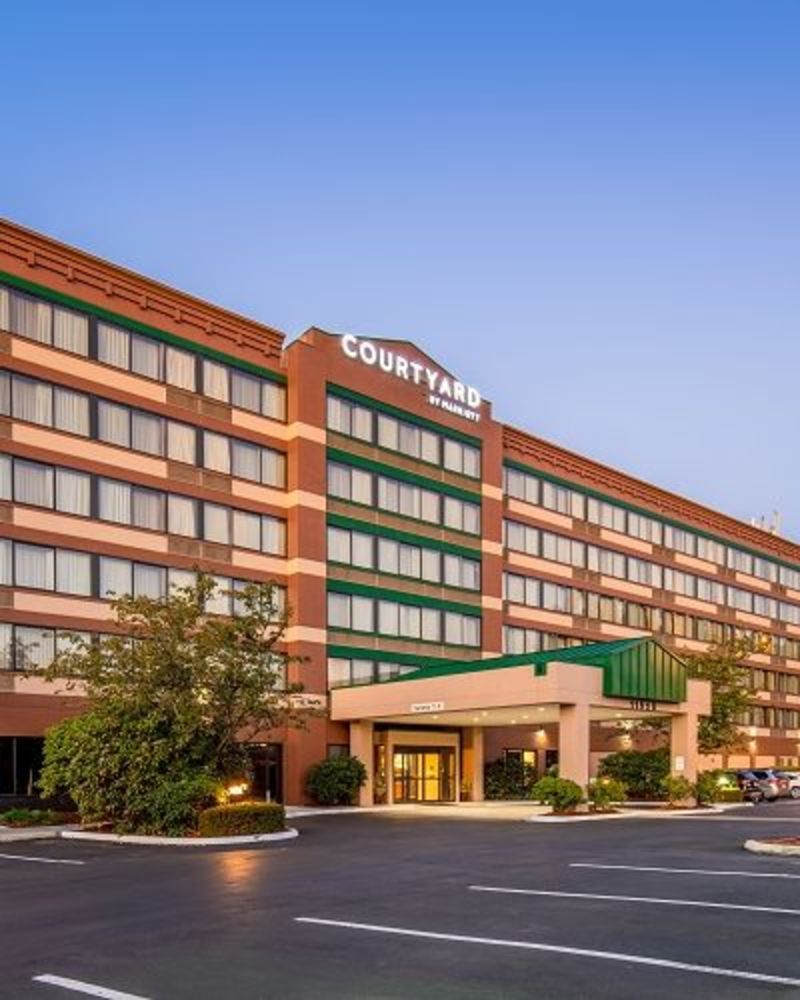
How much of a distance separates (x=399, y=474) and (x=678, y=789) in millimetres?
19308

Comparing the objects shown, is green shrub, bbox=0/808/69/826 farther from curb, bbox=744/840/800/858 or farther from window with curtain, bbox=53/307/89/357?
curb, bbox=744/840/800/858

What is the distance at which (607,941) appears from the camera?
1278cm

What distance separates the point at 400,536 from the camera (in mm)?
54344

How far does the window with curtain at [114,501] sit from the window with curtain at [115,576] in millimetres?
1505

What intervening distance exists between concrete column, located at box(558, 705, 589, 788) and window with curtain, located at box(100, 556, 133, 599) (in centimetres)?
1644

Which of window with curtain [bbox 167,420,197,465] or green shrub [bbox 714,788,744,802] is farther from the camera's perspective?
green shrub [bbox 714,788,744,802]

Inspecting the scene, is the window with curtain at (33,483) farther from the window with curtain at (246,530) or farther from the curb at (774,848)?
the curb at (774,848)

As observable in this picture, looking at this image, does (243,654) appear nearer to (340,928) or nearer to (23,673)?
(23,673)

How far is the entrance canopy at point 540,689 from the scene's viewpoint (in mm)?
41344

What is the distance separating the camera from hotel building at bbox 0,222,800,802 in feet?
131

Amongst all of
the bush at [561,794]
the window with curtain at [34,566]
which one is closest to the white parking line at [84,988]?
the bush at [561,794]

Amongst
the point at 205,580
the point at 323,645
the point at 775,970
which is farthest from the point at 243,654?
the point at 775,970

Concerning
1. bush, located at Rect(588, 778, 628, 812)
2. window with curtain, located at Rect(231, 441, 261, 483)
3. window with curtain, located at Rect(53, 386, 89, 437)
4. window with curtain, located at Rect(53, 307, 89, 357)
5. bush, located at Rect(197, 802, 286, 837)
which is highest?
window with curtain, located at Rect(53, 307, 89, 357)

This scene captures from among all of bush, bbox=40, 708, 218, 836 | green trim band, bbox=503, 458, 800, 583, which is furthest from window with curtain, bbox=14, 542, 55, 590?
green trim band, bbox=503, 458, 800, 583
